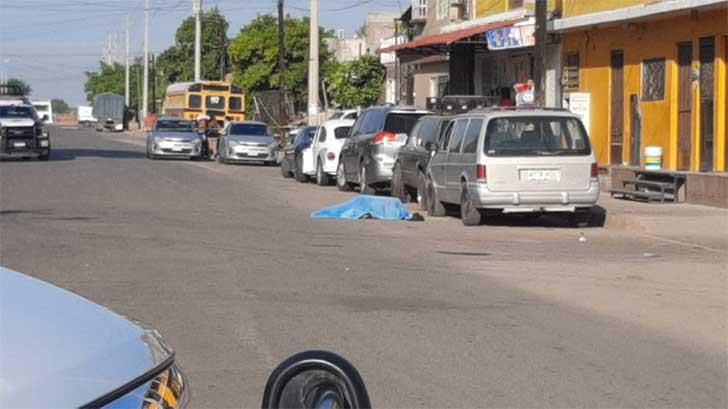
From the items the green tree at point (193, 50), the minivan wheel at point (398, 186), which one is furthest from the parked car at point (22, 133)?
the green tree at point (193, 50)

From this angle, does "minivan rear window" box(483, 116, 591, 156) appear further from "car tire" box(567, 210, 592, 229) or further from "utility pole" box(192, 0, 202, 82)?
"utility pole" box(192, 0, 202, 82)

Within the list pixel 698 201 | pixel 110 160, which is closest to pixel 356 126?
pixel 698 201

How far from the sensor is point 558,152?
18.9 metres

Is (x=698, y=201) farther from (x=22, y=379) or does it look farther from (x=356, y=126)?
(x=22, y=379)

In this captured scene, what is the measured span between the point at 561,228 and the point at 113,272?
8.52m

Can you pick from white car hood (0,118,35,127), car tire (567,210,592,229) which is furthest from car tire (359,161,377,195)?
white car hood (0,118,35,127)

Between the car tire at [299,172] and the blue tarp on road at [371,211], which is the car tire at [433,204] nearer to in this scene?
the blue tarp on road at [371,211]

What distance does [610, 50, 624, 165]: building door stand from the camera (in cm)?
2894

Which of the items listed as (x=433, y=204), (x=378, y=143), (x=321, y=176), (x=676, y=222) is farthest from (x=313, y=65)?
(x=676, y=222)

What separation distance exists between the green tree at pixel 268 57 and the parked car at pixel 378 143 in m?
49.8

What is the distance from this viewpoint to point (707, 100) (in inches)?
976

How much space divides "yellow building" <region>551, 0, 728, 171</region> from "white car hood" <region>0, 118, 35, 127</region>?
16.7m

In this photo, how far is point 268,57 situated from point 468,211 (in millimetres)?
59913

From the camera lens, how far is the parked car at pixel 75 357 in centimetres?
332
